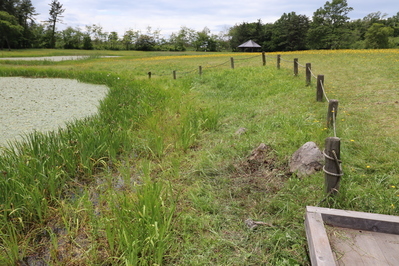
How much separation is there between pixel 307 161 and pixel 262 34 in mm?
47801

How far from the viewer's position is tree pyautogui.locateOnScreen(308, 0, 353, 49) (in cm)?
3912

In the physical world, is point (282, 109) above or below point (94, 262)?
above

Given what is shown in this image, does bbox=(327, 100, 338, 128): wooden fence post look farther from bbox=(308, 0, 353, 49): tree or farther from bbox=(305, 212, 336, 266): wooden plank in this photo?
bbox=(308, 0, 353, 49): tree

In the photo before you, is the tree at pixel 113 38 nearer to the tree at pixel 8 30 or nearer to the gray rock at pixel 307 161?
the tree at pixel 8 30

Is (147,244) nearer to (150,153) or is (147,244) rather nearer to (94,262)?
(94,262)

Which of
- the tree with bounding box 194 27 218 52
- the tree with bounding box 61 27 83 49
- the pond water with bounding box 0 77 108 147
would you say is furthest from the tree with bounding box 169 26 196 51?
the pond water with bounding box 0 77 108 147

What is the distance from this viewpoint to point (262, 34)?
4744cm

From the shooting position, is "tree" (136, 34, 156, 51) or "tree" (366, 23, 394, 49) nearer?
"tree" (366, 23, 394, 49)

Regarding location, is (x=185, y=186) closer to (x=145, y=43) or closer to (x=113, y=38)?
(x=145, y=43)

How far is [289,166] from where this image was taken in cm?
380

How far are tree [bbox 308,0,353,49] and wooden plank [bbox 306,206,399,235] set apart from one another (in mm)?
41521

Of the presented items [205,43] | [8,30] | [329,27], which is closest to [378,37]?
[329,27]

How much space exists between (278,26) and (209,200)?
4901cm

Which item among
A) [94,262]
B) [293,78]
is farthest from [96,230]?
[293,78]
